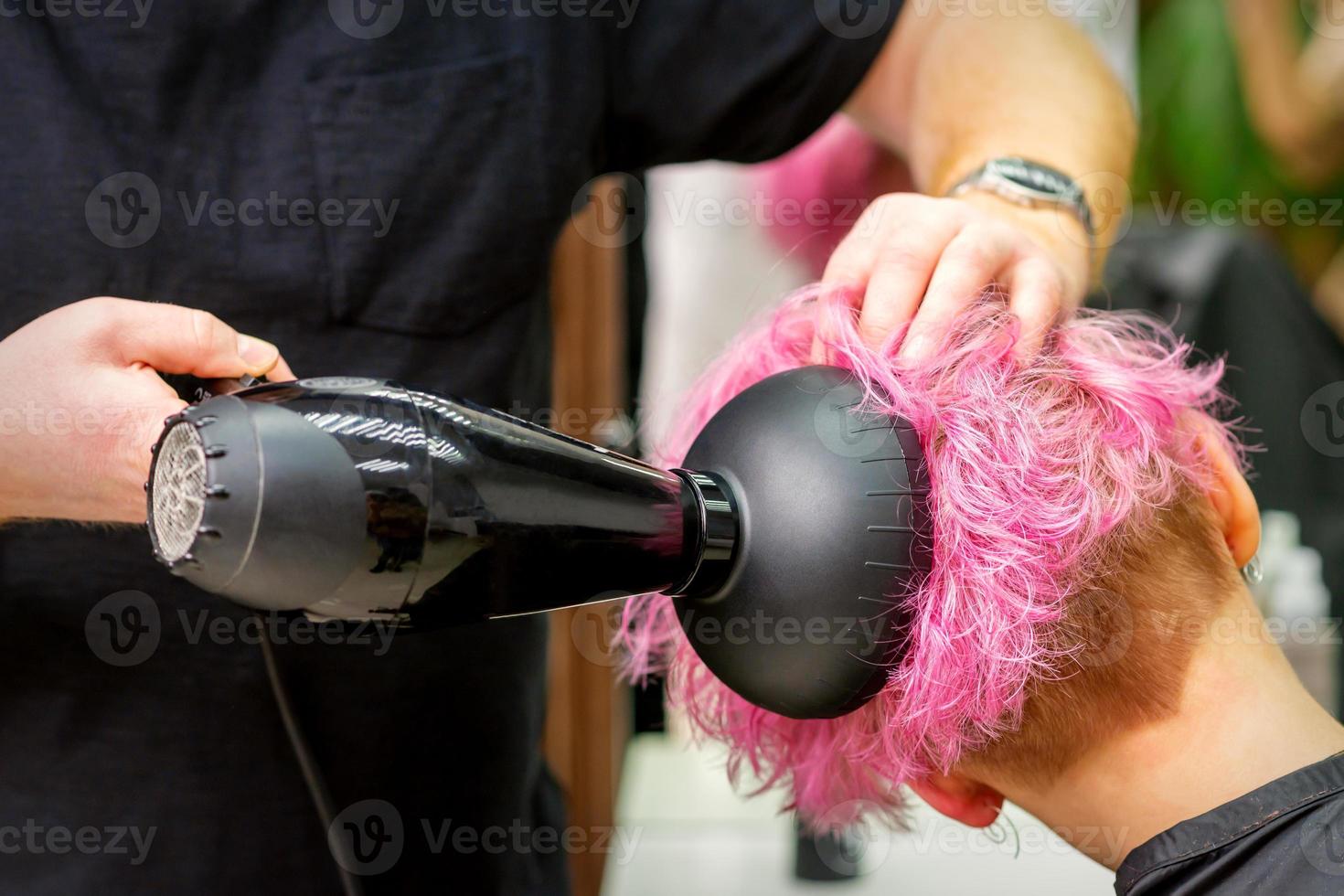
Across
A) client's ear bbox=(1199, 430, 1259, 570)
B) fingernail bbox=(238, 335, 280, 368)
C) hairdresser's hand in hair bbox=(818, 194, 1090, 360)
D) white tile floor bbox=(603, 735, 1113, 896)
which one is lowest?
white tile floor bbox=(603, 735, 1113, 896)

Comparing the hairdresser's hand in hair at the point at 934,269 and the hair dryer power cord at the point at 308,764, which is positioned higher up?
the hairdresser's hand in hair at the point at 934,269

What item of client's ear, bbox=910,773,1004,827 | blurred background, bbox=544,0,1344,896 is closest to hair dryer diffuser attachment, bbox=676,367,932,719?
client's ear, bbox=910,773,1004,827

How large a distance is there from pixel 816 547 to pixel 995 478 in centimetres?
12

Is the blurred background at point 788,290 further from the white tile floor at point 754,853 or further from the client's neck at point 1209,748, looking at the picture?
the client's neck at point 1209,748

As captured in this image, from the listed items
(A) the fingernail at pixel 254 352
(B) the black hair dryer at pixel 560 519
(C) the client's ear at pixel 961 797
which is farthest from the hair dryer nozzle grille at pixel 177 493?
(C) the client's ear at pixel 961 797

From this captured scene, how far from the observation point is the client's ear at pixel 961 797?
760 millimetres

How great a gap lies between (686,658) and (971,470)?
27 cm

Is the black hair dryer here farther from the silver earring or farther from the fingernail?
the silver earring

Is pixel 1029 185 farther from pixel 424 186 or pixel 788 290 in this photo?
pixel 788 290

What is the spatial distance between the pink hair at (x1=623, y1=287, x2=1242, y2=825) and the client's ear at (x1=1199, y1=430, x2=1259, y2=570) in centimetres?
2

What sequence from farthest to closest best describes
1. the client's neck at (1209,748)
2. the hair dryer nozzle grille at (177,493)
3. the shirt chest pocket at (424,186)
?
the shirt chest pocket at (424,186) → the client's neck at (1209,748) → the hair dryer nozzle grille at (177,493)

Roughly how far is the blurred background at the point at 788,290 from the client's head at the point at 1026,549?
612 mm

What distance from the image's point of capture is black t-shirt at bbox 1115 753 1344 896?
624 mm

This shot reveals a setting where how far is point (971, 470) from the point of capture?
2.04 ft
